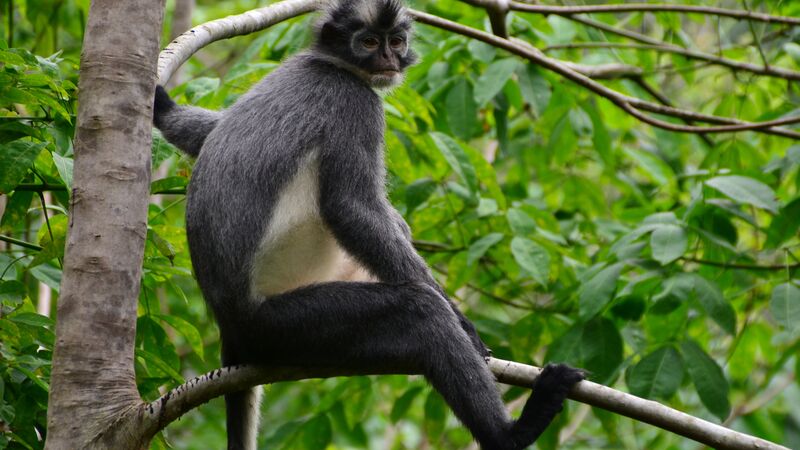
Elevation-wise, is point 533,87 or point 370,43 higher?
point 370,43

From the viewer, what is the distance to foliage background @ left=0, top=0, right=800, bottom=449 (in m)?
4.27

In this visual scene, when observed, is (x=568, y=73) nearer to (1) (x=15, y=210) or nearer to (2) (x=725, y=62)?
(2) (x=725, y=62)

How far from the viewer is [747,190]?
5559mm

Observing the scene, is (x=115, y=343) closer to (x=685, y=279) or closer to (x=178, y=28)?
(x=685, y=279)

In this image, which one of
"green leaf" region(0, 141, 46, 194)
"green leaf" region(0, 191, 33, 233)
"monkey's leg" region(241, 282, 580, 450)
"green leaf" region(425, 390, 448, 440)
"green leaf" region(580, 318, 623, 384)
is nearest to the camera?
"green leaf" region(0, 141, 46, 194)

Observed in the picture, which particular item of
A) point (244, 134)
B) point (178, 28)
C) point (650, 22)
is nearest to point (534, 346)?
point (244, 134)

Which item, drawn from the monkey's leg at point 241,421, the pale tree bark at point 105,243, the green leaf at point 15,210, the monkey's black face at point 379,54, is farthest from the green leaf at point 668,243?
the green leaf at point 15,210

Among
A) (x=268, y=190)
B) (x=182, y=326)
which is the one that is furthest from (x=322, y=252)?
(x=182, y=326)

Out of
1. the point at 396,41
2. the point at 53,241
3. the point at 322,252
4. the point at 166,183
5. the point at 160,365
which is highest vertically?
the point at 396,41

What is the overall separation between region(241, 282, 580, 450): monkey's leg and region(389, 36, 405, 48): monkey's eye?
1805 mm

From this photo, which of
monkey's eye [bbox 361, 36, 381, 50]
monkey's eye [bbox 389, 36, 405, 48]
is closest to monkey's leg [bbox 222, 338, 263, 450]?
monkey's eye [bbox 361, 36, 381, 50]

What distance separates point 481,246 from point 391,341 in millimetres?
1883

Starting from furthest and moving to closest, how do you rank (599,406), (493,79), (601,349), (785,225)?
(493,79), (785,225), (601,349), (599,406)

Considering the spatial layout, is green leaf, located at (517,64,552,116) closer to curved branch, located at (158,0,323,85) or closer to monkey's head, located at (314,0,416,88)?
monkey's head, located at (314,0,416,88)
